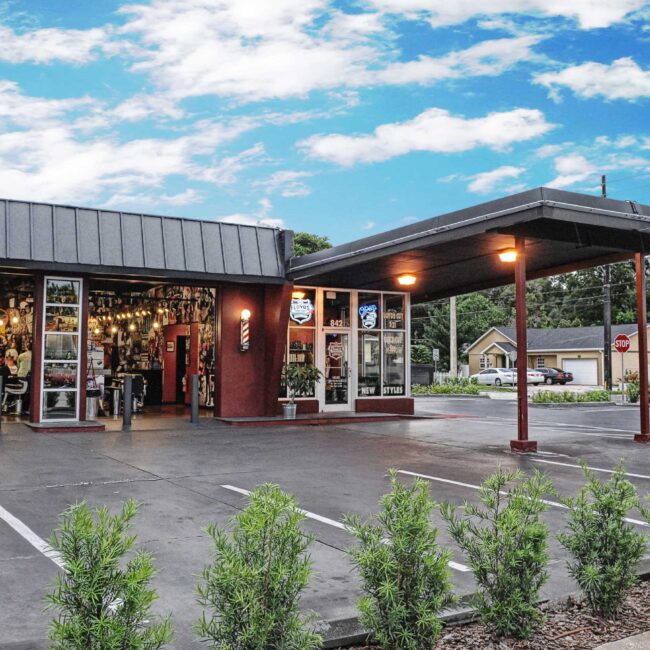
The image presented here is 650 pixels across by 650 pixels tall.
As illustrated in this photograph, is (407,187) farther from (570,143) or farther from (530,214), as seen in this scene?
(530,214)

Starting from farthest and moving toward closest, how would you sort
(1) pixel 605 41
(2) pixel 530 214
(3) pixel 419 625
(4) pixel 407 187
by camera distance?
(4) pixel 407 187 → (1) pixel 605 41 → (2) pixel 530 214 → (3) pixel 419 625

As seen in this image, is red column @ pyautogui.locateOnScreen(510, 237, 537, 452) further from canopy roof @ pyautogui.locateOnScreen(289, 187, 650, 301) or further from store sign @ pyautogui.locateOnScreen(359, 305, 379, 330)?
store sign @ pyautogui.locateOnScreen(359, 305, 379, 330)

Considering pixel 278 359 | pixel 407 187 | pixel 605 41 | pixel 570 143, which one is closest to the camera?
pixel 278 359

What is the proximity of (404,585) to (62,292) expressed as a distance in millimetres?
13706

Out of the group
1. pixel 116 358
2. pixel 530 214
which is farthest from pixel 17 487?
pixel 116 358

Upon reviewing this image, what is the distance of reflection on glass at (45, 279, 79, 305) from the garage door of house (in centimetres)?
4767

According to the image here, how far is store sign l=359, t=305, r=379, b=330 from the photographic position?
63.6ft

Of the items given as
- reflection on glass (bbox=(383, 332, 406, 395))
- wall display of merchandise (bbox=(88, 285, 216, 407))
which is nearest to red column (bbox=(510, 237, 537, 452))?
reflection on glass (bbox=(383, 332, 406, 395))

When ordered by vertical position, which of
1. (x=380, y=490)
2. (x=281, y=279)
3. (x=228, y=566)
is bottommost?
(x=380, y=490)

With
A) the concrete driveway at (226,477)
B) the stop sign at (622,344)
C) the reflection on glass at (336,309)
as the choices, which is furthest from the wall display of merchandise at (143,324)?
the stop sign at (622,344)

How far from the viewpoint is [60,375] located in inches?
602

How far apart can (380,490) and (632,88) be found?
1161 inches

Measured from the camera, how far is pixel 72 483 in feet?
28.0

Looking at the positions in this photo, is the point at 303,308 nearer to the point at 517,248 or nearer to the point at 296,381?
the point at 296,381
